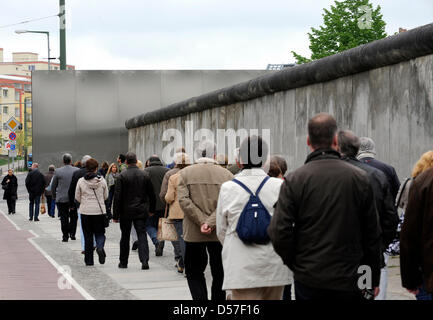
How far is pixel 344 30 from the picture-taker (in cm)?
4747

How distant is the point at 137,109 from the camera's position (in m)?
34.0

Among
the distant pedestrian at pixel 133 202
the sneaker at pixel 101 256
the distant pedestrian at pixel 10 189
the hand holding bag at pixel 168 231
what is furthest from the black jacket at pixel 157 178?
the distant pedestrian at pixel 10 189

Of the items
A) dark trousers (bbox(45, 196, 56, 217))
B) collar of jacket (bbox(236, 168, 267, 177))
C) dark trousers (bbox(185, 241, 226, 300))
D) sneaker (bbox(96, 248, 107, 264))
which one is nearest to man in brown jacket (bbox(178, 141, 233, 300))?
dark trousers (bbox(185, 241, 226, 300))

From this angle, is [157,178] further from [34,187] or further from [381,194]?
[34,187]

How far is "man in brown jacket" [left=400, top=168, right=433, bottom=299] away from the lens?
4.65m

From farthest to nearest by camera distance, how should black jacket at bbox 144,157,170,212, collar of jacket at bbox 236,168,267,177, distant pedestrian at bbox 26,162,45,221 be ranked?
distant pedestrian at bbox 26,162,45,221 < black jacket at bbox 144,157,170,212 < collar of jacket at bbox 236,168,267,177

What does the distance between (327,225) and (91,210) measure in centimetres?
836

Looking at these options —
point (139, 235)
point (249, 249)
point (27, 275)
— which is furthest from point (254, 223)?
point (27, 275)

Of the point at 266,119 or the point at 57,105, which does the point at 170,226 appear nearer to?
the point at 266,119

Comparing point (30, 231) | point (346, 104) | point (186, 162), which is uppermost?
point (346, 104)

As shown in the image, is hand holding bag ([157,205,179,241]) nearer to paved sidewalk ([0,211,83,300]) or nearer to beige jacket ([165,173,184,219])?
beige jacket ([165,173,184,219])

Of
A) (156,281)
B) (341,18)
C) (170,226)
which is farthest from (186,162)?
(341,18)

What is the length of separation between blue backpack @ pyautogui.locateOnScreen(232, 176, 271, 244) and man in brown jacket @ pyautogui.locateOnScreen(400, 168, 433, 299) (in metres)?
1.30
